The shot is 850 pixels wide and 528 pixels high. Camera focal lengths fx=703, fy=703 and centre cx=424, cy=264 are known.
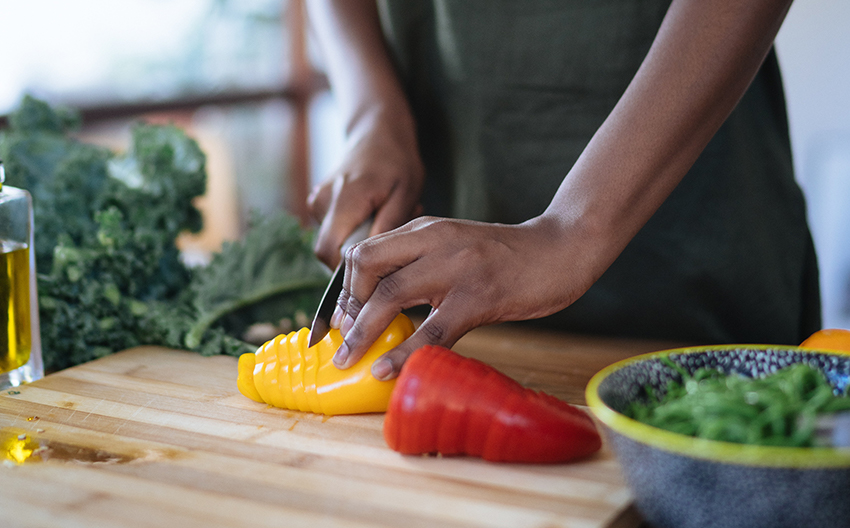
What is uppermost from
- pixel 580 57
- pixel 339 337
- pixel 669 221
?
pixel 580 57

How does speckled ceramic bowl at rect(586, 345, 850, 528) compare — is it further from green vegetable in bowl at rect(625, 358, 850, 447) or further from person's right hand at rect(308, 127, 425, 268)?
person's right hand at rect(308, 127, 425, 268)

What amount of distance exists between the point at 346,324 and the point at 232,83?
14.2ft

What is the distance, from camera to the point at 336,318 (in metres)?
1.15

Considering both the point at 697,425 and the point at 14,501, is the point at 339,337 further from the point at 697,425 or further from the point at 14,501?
the point at 697,425

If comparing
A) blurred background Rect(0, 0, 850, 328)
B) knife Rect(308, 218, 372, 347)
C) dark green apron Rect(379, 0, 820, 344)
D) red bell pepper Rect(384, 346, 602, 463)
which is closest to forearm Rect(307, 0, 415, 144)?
dark green apron Rect(379, 0, 820, 344)

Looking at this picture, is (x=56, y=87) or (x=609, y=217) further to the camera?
(x=56, y=87)

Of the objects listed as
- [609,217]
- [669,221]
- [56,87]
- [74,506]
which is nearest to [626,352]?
[669,221]

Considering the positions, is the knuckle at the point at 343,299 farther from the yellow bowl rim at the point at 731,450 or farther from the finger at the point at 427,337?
the yellow bowl rim at the point at 731,450

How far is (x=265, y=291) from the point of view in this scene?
1626 mm

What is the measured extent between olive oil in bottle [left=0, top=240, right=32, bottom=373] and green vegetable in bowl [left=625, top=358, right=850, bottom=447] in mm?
1037

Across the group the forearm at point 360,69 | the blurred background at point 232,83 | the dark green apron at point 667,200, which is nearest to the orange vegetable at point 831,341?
the dark green apron at point 667,200

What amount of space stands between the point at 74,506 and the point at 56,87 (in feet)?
10.9

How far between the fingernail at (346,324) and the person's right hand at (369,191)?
0.33 meters

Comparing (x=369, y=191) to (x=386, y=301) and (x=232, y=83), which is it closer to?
(x=386, y=301)
